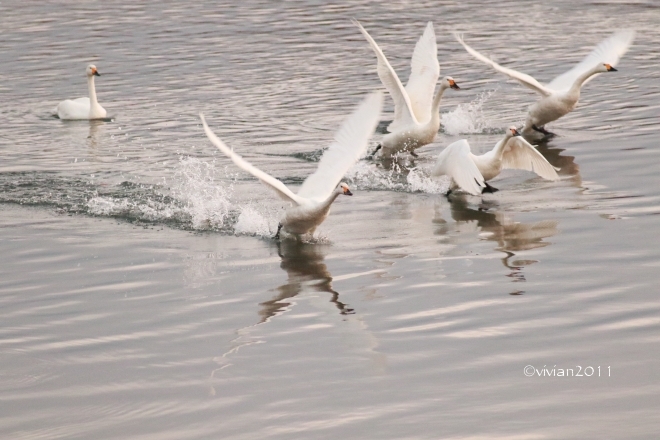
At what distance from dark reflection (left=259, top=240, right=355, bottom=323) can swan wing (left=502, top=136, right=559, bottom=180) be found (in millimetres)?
3167

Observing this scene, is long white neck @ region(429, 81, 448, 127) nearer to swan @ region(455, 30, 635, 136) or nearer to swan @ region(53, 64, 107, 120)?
swan @ region(455, 30, 635, 136)

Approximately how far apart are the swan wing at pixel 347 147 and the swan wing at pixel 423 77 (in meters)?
4.27

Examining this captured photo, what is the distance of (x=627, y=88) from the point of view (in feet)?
59.3

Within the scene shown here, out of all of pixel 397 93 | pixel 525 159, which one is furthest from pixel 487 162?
pixel 397 93

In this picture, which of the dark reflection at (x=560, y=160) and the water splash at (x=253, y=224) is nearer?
the water splash at (x=253, y=224)

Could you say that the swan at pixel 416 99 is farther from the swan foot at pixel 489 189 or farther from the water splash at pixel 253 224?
the water splash at pixel 253 224

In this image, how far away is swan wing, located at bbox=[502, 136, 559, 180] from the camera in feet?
41.9

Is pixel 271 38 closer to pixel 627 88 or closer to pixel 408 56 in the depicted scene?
pixel 408 56

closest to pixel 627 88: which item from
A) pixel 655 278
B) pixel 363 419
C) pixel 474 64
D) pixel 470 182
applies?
pixel 474 64

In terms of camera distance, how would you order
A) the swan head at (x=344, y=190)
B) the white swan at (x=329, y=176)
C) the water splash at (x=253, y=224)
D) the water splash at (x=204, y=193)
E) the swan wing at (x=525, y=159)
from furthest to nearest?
the swan wing at (x=525, y=159), the water splash at (x=204, y=193), the water splash at (x=253, y=224), the white swan at (x=329, y=176), the swan head at (x=344, y=190)

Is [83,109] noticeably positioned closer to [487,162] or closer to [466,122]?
[466,122]

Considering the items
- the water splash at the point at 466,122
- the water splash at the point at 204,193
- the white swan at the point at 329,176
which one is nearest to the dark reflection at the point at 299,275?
the white swan at the point at 329,176

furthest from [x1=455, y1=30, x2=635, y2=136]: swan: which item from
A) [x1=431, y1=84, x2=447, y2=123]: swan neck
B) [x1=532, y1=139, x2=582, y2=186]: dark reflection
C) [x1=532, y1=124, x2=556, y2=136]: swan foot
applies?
[x1=431, y1=84, x2=447, y2=123]: swan neck

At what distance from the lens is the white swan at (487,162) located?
12148 millimetres
